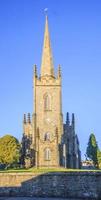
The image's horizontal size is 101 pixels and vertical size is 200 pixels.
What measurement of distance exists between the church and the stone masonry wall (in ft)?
123

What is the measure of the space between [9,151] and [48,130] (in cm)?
842

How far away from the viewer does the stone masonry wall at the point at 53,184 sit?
40.0m

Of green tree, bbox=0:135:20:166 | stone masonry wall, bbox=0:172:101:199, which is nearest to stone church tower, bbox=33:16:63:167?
green tree, bbox=0:135:20:166

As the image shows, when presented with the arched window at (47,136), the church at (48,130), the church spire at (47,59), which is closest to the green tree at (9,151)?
the church at (48,130)

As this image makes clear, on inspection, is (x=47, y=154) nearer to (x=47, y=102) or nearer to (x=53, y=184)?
(x=47, y=102)

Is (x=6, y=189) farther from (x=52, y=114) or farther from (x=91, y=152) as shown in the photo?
(x=91, y=152)

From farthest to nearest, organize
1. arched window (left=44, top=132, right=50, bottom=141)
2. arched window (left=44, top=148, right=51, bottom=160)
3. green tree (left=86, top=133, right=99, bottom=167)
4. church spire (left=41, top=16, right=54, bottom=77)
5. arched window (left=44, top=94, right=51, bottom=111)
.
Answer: green tree (left=86, top=133, right=99, bottom=167) → church spire (left=41, top=16, right=54, bottom=77) → arched window (left=44, top=94, right=51, bottom=111) → arched window (left=44, top=132, right=50, bottom=141) → arched window (left=44, top=148, right=51, bottom=160)

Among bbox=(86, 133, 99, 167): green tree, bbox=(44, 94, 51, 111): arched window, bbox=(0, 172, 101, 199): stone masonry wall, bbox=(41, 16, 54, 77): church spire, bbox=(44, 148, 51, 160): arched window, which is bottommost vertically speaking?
bbox=(0, 172, 101, 199): stone masonry wall

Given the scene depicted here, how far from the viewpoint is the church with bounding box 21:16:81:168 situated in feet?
273

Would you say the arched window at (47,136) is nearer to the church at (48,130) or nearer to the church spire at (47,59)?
the church at (48,130)

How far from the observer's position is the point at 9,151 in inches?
3255

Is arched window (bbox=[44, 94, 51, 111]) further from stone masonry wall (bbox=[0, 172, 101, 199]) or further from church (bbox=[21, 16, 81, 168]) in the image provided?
stone masonry wall (bbox=[0, 172, 101, 199])

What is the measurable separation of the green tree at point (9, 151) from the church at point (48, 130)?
258 cm

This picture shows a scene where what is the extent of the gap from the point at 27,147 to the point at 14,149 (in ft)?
12.0
